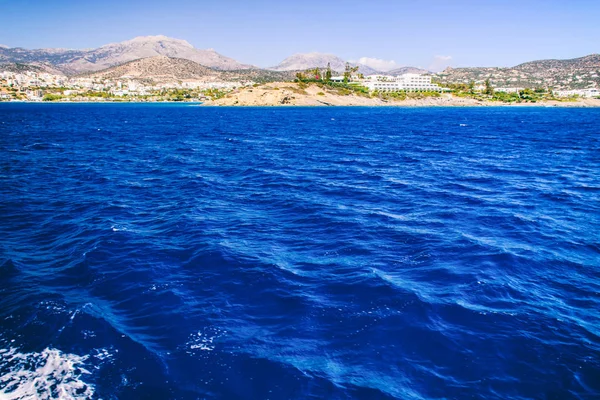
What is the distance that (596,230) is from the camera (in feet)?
75.2

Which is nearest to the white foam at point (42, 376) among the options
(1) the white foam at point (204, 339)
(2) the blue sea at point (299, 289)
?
(2) the blue sea at point (299, 289)

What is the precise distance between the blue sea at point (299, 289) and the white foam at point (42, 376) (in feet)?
0.16

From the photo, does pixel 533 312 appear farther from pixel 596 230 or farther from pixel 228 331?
pixel 596 230

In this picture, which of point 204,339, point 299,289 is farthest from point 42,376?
point 299,289

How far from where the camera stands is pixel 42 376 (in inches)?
426

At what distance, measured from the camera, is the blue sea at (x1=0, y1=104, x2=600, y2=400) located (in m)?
10.9

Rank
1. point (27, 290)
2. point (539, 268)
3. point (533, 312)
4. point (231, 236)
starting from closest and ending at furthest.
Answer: point (533, 312), point (27, 290), point (539, 268), point (231, 236)

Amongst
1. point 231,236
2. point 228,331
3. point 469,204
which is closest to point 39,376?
point 228,331

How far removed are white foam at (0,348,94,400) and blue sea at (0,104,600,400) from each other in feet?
0.16

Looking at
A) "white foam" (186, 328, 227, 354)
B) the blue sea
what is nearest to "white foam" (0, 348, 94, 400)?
the blue sea

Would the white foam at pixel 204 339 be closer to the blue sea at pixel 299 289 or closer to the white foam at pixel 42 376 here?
the blue sea at pixel 299 289

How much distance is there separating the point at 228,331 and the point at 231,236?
8901 millimetres

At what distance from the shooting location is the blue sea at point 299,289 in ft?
35.9

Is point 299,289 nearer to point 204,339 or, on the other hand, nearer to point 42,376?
point 204,339
